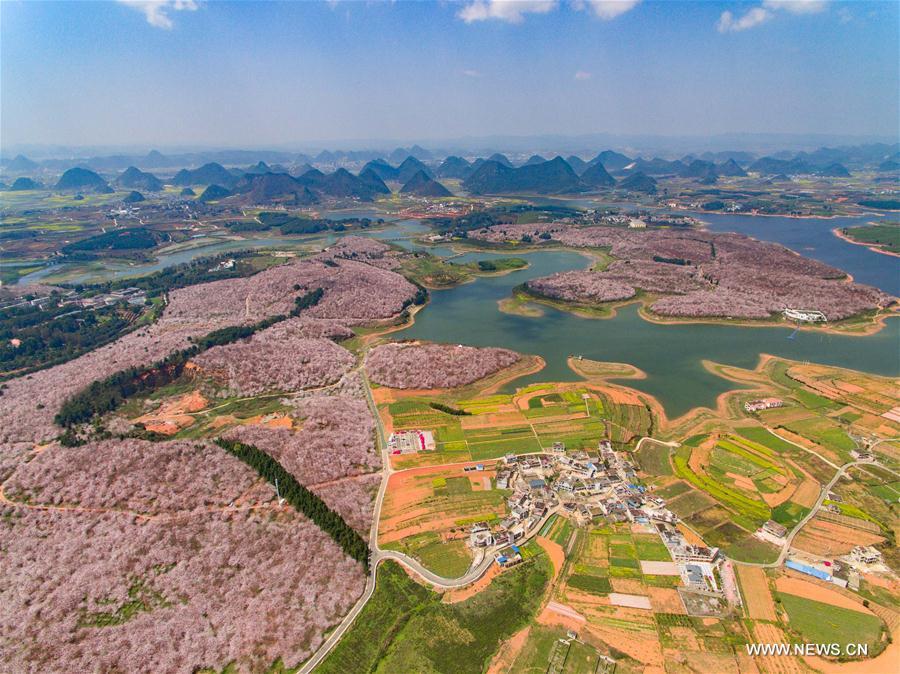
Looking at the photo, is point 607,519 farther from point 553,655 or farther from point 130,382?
point 130,382

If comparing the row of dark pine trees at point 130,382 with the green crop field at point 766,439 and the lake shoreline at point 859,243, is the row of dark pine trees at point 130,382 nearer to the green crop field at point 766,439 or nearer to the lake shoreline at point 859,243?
the green crop field at point 766,439

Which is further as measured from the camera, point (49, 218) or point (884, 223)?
point (49, 218)

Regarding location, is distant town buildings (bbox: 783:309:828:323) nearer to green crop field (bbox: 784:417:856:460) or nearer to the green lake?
the green lake

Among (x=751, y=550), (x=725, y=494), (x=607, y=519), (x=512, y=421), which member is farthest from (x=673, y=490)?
(x=512, y=421)

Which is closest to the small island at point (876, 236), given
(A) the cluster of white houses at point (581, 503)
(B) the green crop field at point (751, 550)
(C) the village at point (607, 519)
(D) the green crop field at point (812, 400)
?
(D) the green crop field at point (812, 400)

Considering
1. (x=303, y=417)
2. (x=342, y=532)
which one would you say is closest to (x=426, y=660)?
(x=342, y=532)

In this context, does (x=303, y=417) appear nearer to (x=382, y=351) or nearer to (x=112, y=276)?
(x=382, y=351)

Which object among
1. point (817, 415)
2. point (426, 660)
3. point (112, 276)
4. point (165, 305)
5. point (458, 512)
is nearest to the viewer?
point (426, 660)

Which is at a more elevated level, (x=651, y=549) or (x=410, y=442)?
(x=651, y=549)
